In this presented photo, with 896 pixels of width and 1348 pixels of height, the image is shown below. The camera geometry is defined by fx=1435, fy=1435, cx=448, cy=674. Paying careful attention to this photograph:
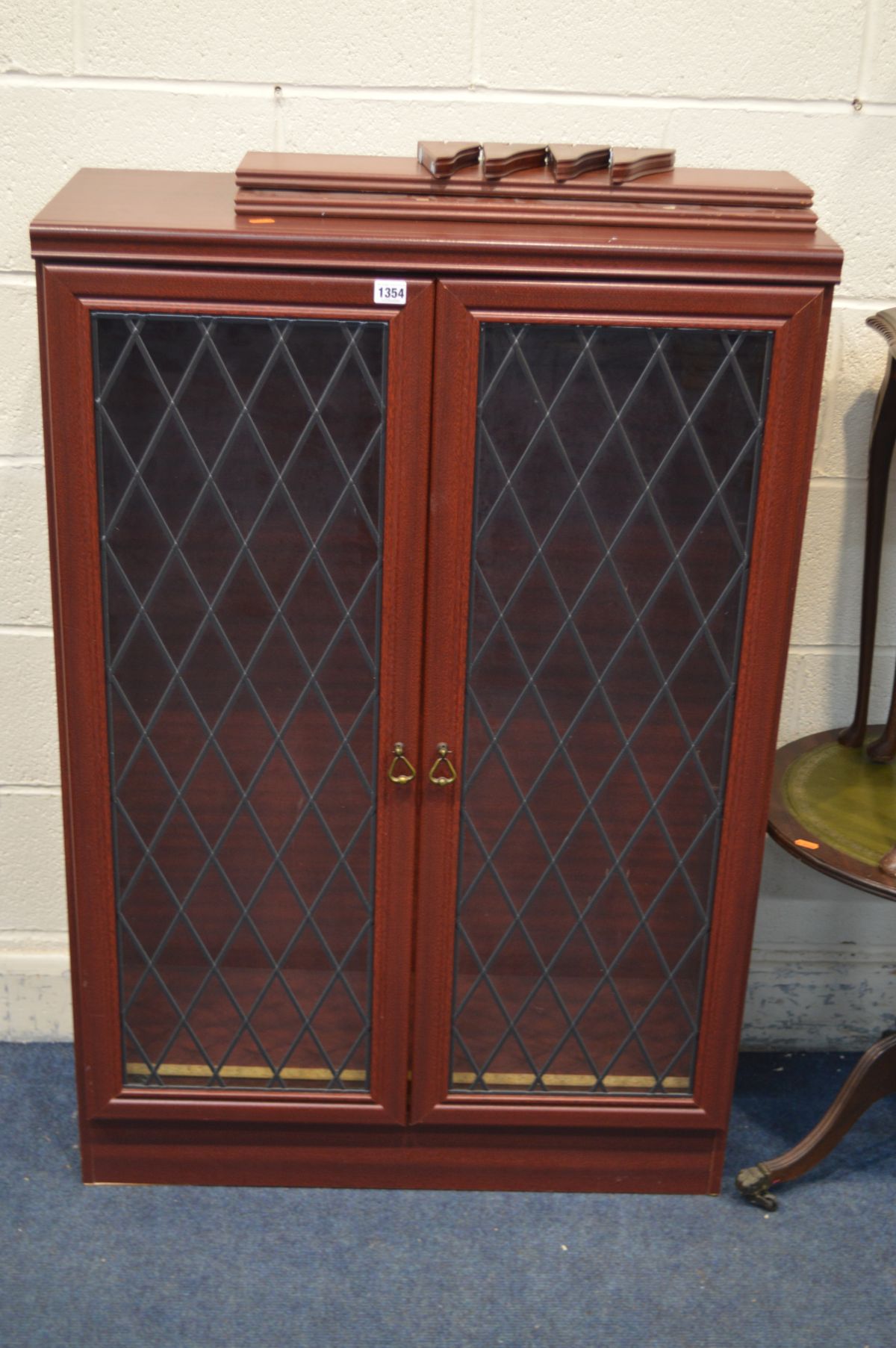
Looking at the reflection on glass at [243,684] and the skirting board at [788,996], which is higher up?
the reflection on glass at [243,684]

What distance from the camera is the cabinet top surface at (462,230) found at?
190 cm

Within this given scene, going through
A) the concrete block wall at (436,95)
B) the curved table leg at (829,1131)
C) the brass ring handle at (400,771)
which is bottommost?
the curved table leg at (829,1131)

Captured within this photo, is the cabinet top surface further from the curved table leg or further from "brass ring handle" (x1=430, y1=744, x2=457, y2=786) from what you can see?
the curved table leg

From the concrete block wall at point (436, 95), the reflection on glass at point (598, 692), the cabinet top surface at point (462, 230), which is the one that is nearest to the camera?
the cabinet top surface at point (462, 230)

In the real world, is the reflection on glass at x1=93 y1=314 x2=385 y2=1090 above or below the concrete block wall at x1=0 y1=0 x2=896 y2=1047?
below

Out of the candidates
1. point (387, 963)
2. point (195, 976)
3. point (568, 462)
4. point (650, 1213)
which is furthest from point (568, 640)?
point (650, 1213)

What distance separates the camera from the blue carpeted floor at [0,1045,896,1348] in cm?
217

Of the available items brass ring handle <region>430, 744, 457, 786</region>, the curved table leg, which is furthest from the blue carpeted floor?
brass ring handle <region>430, 744, 457, 786</region>

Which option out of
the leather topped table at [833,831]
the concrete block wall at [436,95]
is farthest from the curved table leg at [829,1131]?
the concrete block wall at [436,95]

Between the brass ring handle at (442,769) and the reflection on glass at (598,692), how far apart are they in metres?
0.03

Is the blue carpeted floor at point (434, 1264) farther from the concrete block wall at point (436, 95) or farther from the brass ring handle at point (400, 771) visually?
the concrete block wall at point (436, 95)

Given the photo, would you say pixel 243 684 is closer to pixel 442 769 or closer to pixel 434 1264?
pixel 442 769

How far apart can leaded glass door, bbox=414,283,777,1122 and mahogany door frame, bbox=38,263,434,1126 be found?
4cm

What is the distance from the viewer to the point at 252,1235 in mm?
2322
